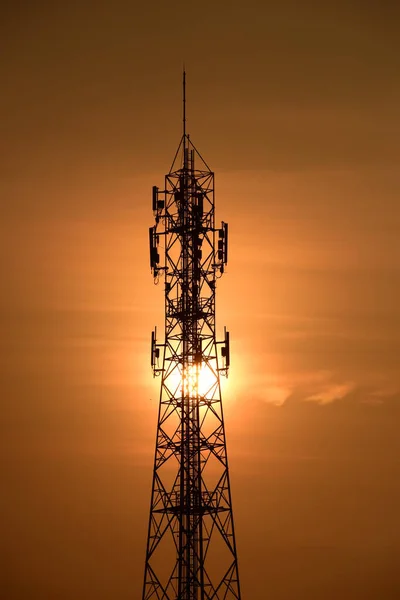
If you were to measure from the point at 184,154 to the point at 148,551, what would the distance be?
18609 mm

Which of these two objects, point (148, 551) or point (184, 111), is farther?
point (184, 111)

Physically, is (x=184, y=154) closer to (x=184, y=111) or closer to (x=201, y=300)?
(x=184, y=111)

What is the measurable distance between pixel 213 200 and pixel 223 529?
15.4 metres

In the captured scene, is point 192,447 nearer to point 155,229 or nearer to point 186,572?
point 186,572

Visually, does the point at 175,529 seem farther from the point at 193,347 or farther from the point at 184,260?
the point at 184,260

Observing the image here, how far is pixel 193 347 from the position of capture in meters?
52.5

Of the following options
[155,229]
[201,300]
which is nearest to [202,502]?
[201,300]

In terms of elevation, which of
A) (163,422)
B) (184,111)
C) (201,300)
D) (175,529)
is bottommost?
(175,529)

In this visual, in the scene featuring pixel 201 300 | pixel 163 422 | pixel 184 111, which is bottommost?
pixel 163 422

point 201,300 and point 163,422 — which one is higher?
point 201,300

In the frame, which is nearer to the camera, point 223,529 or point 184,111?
point 223,529

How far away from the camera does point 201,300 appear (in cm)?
5316

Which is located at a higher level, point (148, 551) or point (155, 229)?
point (155, 229)

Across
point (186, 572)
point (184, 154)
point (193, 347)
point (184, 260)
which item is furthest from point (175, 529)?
point (184, 154)
